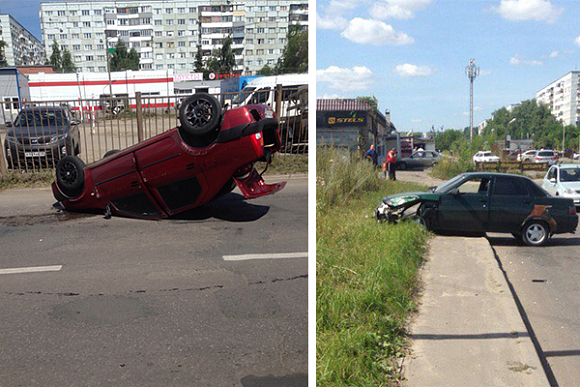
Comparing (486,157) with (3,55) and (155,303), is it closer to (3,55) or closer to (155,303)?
(155,303)

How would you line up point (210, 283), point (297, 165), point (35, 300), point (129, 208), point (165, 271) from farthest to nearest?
1. point (297, 165)
2. point (129, 208)
3. point (165, 271)
4. point (210, 283)
5. point (35, 300)

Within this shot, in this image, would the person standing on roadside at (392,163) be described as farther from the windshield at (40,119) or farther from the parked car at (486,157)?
the windshield at (40,119)

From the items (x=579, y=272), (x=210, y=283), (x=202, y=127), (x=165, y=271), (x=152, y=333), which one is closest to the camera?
(x=579, y=272)

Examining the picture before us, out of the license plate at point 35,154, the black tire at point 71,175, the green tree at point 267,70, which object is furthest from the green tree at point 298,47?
the license plate at point 35,154

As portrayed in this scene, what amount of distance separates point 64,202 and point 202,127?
210cm

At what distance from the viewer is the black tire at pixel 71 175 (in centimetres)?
572

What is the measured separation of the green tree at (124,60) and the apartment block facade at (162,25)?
34 cm

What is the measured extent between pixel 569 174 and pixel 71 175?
516 cm

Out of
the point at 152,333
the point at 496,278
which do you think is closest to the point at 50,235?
the point at 152,333

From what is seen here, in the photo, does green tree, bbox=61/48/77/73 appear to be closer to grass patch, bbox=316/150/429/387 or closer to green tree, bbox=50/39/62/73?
green tree, bbox=50/39/62/73

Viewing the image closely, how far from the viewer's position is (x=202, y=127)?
4812 mm

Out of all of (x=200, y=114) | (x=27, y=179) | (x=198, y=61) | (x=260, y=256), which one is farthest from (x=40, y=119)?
(x=260, y=256)

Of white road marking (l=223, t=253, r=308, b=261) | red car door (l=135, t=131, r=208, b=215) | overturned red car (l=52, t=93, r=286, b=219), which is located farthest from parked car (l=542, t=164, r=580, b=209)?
red car door (l=135, t=131, r=208, b=215)

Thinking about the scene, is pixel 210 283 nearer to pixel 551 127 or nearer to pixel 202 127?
pixel 202 127
